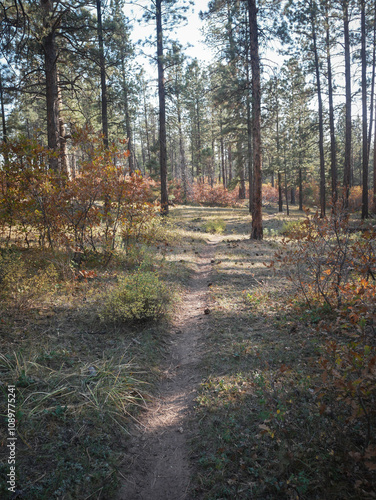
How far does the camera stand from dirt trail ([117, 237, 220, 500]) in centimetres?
249

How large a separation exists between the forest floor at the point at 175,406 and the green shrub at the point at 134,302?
169 mm

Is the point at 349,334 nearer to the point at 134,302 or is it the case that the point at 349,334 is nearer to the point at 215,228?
the point at 134,302

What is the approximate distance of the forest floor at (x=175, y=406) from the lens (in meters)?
2.31

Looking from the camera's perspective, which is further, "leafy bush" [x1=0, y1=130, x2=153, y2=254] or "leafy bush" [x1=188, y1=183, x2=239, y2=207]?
"leafy bush" [x1=188, y1=183, x2=239, y2=207]

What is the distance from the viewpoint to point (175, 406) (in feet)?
Result: 11.4

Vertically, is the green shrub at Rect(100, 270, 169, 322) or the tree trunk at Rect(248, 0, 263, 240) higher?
the tree trunk at Rect(248, 0, 263, 240)

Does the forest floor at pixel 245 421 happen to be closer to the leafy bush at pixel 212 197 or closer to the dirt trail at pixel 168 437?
the dirt trail at pixel 168 437

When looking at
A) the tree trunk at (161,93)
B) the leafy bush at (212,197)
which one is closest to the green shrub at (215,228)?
the tree trunk at (161,93)

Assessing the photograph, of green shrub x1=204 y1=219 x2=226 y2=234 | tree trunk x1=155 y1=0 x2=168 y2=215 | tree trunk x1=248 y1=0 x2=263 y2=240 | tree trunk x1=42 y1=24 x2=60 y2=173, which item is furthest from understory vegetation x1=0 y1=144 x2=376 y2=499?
tree trunk x1=155 y1=0 x2=168 y2=215

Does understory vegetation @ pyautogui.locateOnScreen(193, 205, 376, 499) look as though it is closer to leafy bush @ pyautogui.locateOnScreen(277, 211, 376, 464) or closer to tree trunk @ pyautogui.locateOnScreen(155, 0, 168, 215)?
leafy bush @ pyautogui.locateOnScreen(277, 211, 376, 464)

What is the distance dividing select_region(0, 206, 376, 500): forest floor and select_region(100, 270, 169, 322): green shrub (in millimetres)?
169

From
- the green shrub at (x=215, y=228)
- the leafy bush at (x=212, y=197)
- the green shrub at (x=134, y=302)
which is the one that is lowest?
the green shrub at (x=134, y=302)

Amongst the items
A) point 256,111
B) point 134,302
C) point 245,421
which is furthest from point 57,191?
point 256,111

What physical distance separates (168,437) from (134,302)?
7.42 feet
